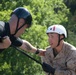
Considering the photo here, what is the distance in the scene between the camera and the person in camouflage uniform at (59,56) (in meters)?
4.88

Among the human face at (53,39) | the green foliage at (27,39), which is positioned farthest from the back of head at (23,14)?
the green foliage at (27,39)

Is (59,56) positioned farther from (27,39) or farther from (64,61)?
(27,39)

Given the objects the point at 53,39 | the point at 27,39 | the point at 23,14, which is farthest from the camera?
the point at 27,39

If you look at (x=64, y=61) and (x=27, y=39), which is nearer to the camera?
(x=64, y=61)

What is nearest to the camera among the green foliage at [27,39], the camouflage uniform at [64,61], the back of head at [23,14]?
the back of head at [23,14]

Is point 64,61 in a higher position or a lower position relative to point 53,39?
lower

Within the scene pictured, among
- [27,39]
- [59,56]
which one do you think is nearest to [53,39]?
[59,56]

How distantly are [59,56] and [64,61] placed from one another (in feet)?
0.34

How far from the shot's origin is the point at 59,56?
4.98m

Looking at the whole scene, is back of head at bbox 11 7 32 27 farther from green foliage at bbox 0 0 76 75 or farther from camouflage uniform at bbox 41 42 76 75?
green foliage at bbox 0 0 76 75

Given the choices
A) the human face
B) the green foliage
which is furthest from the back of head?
the green foliage

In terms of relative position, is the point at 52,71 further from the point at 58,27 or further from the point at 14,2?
the point at 14,2

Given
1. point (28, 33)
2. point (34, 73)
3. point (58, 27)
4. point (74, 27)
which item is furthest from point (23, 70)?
point (74, 27)

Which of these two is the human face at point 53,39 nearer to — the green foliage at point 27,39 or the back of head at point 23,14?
the back of head at point 23,14
